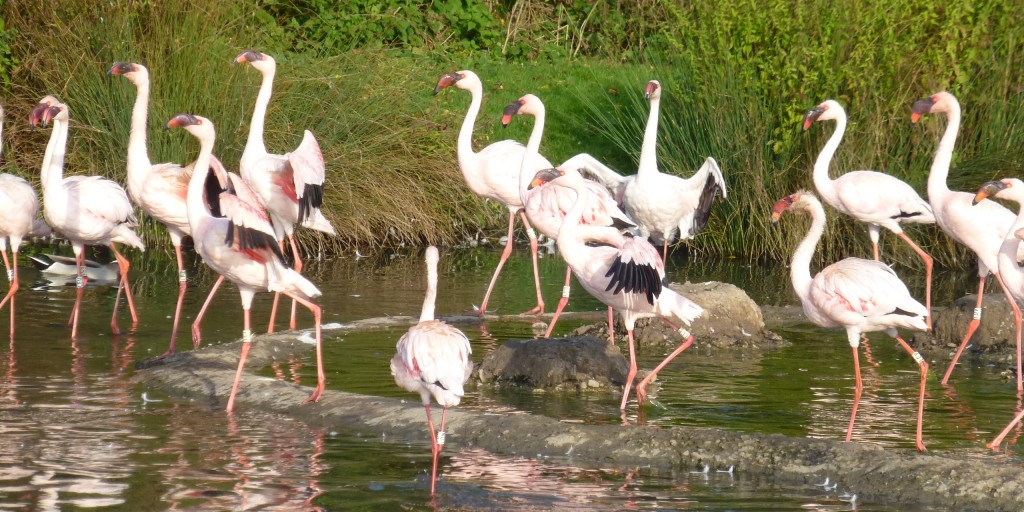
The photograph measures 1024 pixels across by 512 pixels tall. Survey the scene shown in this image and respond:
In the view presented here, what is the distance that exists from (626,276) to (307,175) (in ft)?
9.92

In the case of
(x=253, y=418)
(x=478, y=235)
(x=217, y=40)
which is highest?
(x=217, y=40)

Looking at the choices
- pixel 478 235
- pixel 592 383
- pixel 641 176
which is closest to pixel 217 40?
pixel 478 235

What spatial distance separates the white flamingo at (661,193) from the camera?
9.90 metres

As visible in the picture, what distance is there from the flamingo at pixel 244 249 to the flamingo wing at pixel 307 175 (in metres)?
1.34

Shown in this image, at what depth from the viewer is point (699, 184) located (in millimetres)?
9867

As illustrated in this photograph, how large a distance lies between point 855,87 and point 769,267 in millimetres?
1915

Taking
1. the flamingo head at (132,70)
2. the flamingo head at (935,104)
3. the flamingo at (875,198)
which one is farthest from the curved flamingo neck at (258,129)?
the flamingo head at (935,104)

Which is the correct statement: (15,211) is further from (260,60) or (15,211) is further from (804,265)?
(804,265)

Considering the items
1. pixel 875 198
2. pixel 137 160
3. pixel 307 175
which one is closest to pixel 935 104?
pixel 875 198

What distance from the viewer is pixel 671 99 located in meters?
13.2

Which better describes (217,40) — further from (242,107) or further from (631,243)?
(631,243)

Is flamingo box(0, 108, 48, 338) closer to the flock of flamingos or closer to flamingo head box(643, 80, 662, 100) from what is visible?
the flock of flamingos

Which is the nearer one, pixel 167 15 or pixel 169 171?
pixel 169 171

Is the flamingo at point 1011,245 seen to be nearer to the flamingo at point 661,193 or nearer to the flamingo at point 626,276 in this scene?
the flamingo at point 626,276
